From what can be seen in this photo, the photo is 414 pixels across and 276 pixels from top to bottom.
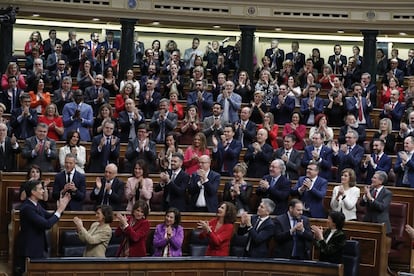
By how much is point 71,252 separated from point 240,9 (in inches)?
320

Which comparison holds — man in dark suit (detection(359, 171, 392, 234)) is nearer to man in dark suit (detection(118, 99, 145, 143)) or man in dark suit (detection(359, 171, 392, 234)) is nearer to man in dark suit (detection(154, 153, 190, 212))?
man in dark suit (detection(154, 153, 190, 212))

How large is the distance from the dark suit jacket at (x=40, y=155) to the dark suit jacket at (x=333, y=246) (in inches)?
129

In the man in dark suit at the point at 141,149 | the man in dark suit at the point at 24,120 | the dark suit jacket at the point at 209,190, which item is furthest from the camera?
the man in dark suit at the point at 24,120

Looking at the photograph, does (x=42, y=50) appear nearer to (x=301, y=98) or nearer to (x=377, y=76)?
(x=301, y=98)

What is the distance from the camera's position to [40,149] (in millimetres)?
10359

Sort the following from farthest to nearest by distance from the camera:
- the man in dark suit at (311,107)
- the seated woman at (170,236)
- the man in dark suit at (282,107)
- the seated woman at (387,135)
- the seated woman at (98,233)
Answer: the man in dark suit at (282,107) < the man in dark suit at (311,107) < the seated woman at (387,135) < the seated woman at (170,236) < the seated woman at (98,233)

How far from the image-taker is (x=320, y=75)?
15172mm

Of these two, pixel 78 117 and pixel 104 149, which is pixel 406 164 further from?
pixel 78 117

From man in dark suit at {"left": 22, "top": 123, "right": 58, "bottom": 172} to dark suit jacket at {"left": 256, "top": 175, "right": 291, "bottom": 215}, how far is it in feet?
7.42

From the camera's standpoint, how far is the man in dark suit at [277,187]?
9773 millimetres

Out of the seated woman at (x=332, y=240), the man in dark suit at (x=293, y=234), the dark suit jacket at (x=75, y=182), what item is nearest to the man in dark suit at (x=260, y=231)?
the man in dark suit at (x=293, y=234)

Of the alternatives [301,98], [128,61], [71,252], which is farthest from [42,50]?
[71,252]

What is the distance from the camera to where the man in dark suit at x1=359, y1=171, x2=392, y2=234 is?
9414mm

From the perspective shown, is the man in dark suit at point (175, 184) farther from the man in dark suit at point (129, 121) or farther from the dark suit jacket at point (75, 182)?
the man in dark suit at point (129, 121)
